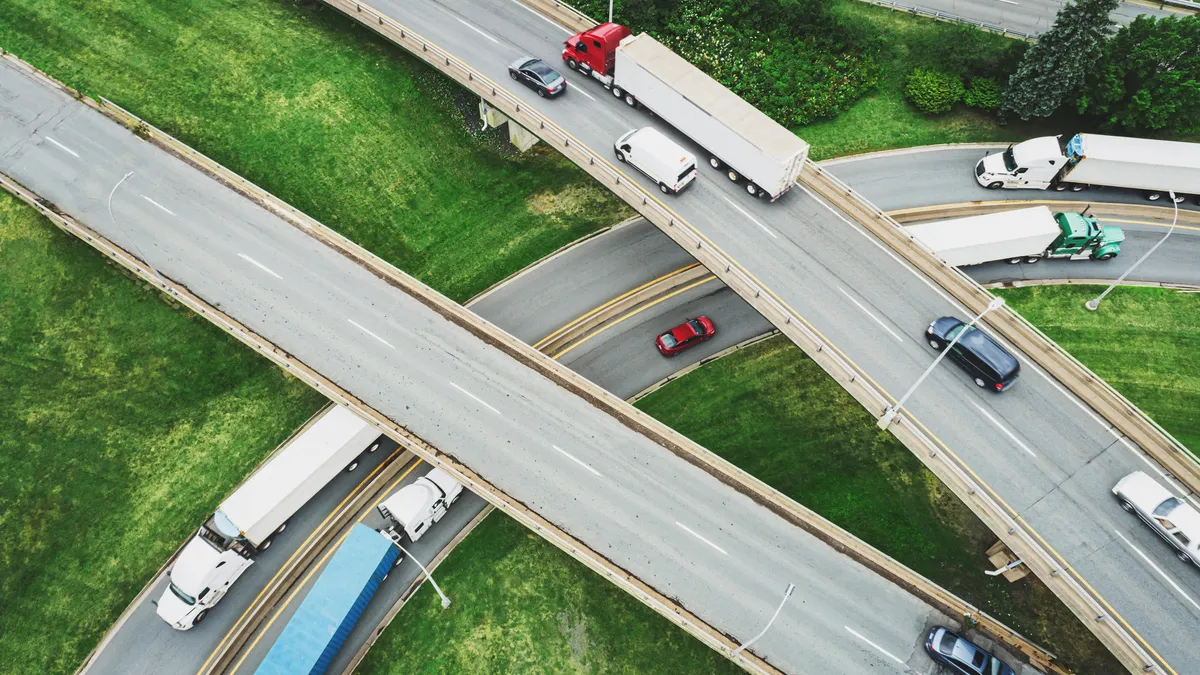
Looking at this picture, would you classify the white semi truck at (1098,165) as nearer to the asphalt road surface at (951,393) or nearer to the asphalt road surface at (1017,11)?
the asphalt road surface at (1017,11)

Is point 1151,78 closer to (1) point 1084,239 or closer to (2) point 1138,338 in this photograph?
(1) point 1084,239

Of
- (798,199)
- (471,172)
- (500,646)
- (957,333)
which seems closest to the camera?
(957,333)

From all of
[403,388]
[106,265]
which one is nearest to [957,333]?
[403,388]

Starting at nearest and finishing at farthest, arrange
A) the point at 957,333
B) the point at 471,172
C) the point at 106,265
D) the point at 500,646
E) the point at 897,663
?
the point at 897,663
the point at 957,333
the point at 500,646
the point at 106,265
the point at 471,172

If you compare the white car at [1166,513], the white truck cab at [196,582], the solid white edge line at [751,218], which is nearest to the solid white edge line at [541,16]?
the solid white edge line at [751,218]

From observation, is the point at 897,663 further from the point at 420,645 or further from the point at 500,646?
the point at 420,645

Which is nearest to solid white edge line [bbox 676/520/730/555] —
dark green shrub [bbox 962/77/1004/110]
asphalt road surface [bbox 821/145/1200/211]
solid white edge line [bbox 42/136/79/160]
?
asphalt road surface [bbox 821/145/1200/211]

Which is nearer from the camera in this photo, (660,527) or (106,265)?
(660,527)

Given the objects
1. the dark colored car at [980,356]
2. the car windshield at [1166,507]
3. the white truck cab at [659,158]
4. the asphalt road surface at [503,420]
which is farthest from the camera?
the white truck cab at [659,158]
